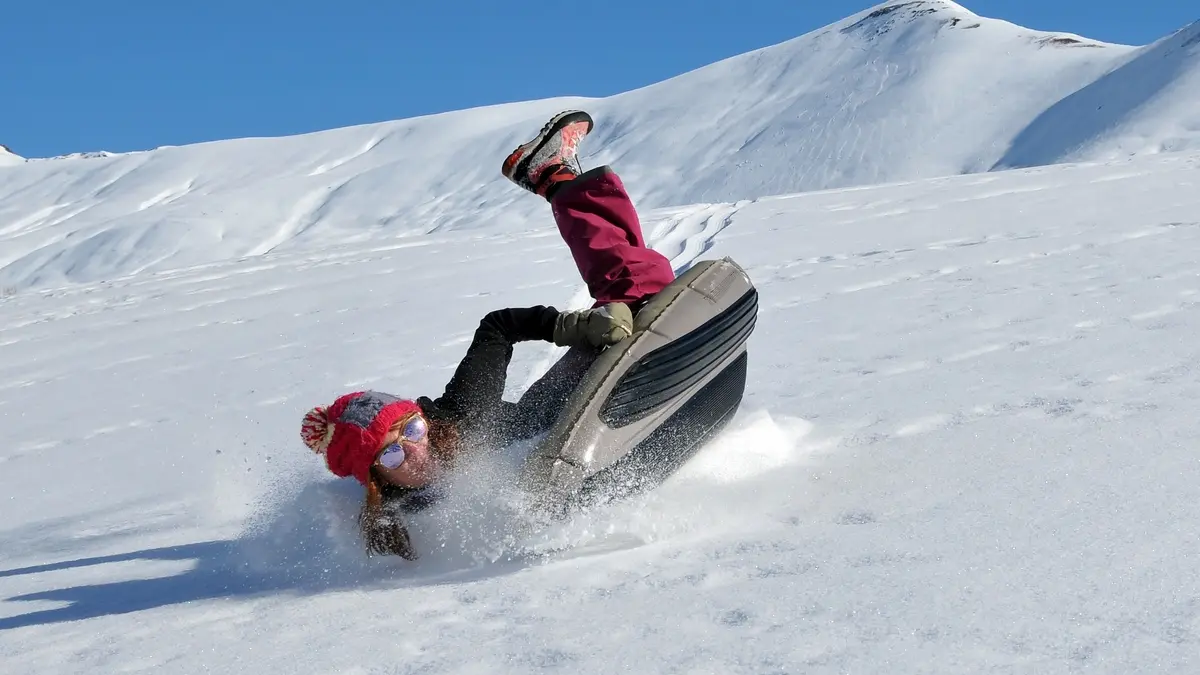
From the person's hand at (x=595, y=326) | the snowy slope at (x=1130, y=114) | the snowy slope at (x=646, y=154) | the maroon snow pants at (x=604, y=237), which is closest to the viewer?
the person's hand at (x=595, y=326)

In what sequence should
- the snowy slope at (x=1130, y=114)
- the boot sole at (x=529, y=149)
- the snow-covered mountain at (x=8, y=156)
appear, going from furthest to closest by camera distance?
the snow-covered mountain at (x=8, y=156), the snowy slope at (x=1130, y=114), the boot sole at (x=529, y=149)

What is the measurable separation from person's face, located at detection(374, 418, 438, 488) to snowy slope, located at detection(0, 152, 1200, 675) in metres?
0.12

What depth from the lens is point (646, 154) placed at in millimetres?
54844

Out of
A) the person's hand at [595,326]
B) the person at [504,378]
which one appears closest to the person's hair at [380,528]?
the person at [504,378]

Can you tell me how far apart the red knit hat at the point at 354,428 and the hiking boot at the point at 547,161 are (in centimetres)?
A: 101

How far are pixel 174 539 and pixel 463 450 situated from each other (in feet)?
4.30

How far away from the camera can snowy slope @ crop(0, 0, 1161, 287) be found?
4884 cm

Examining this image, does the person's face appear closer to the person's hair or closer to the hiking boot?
the person's hair

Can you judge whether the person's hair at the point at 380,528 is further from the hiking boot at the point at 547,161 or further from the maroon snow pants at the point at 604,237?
the hiking boot at the point at 547,161

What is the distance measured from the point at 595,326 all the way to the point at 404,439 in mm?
709

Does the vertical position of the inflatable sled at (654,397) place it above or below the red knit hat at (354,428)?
below

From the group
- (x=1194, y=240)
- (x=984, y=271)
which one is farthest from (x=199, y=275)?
(x=1194, y=240)

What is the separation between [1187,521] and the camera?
2.77 m

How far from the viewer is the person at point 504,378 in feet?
11.1
